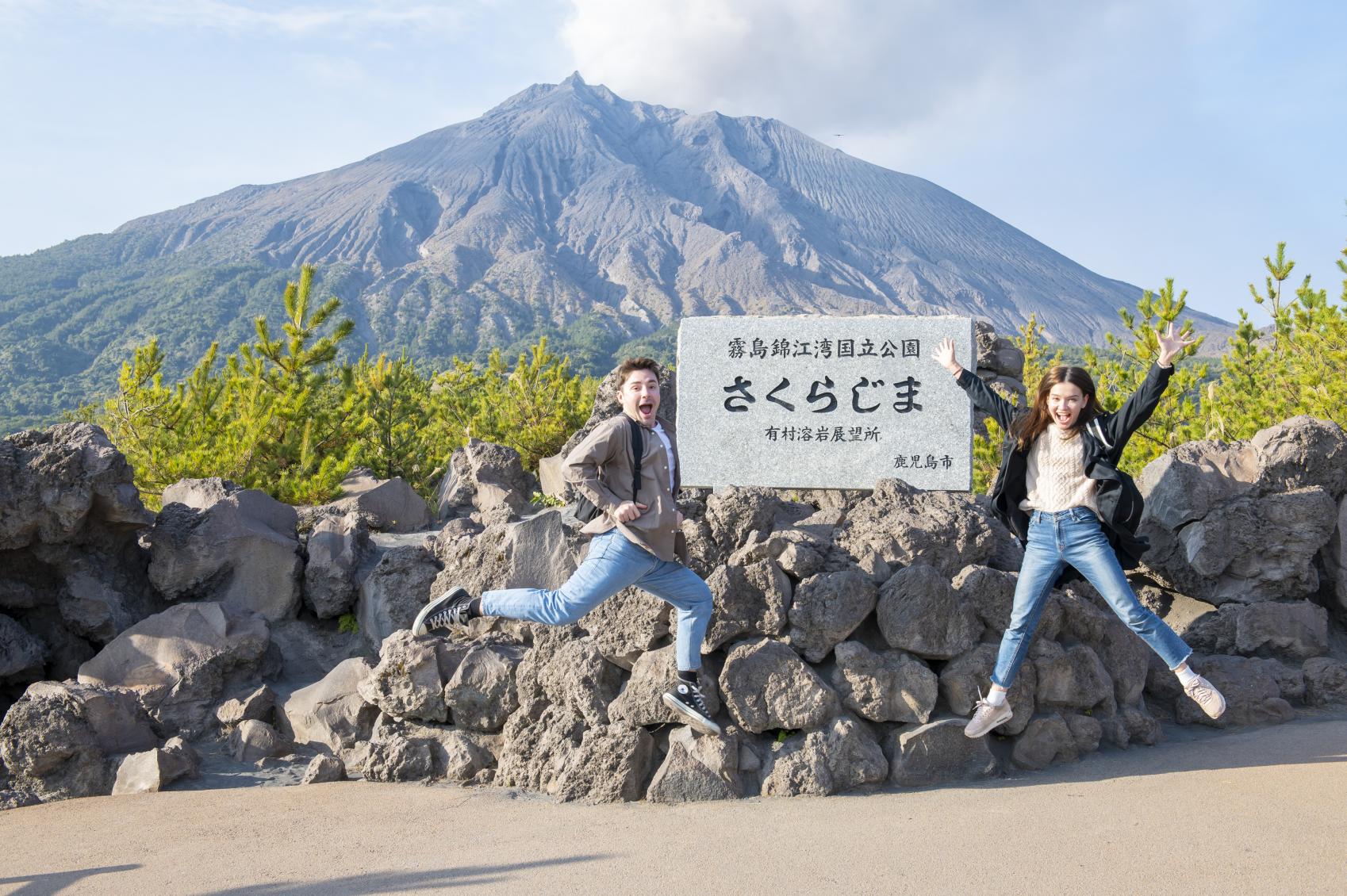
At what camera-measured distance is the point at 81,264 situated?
4205 inches

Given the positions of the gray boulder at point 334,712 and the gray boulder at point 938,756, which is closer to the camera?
the gray boulder at point 938,756

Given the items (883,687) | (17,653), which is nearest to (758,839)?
(883,687)

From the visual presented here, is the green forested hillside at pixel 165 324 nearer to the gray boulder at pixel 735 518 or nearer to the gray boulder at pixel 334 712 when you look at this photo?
the gray boulder at pixel 334 712

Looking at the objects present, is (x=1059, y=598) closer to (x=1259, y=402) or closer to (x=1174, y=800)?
(x=1174, y=800)

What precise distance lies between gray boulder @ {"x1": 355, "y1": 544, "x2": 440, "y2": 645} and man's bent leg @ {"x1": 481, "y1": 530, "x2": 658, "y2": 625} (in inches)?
80.8

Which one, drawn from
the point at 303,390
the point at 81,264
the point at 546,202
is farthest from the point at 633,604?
the point at 546,202

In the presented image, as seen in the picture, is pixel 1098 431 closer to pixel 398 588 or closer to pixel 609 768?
pixel 609 768

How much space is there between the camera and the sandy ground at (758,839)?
3.12 meters

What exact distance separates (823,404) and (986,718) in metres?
2.54

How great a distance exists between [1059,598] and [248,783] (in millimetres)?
3966

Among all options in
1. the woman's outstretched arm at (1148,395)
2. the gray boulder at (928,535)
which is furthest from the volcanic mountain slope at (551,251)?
the woman's outstretched arm at (1148,395)

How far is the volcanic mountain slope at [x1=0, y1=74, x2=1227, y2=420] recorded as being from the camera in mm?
91438

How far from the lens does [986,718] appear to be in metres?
4.00

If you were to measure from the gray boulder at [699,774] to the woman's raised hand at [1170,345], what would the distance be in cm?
226
